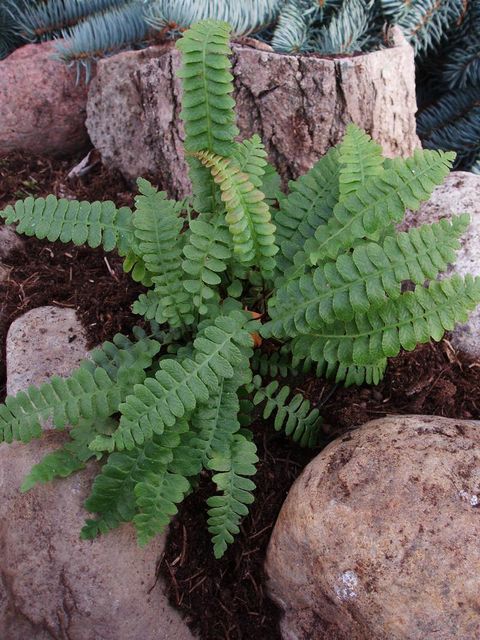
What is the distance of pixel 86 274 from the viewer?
9.50 feet

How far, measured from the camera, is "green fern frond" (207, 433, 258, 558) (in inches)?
82.9

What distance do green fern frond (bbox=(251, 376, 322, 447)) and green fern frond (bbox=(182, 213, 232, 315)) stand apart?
38 cm

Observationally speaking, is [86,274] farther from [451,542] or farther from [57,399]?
[451,542]

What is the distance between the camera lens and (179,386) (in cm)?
202

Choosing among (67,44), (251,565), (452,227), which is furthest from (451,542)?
(67,44)

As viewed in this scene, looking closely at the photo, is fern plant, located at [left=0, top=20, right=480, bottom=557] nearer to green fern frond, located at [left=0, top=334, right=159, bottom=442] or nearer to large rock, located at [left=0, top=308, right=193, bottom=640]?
green fern frond, located at [left=0, top=334, right=159, bottom=442]

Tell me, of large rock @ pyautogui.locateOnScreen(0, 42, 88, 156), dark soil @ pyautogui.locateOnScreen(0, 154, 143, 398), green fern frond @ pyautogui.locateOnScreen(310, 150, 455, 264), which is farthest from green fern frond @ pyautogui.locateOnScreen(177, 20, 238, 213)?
large rock @ pyautogui.locateOnScreen(0, 42, 88, 156)

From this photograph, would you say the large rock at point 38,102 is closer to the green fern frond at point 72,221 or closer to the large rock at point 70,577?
the green fern frond at point 72,221

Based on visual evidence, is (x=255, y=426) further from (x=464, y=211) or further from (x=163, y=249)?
(x=464, y=211)

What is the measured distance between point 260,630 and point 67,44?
9.35ft

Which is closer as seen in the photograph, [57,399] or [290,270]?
[57,399]

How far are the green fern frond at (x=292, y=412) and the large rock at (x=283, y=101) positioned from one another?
3.43ft

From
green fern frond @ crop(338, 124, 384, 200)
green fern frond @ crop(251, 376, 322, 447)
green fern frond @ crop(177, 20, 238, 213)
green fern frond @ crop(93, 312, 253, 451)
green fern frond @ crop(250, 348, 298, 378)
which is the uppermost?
green fern frond @ crop(177, 20, 238, 213)

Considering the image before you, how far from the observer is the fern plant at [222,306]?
2002mm
